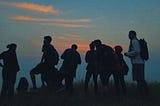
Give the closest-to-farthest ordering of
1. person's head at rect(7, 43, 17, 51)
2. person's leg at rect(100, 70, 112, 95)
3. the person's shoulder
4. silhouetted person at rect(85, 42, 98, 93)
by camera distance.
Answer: the person's shoulder < person's leg at rect(100, 70, 112, 95) < silhouetted person at rect(85, 42, 98, 93) < person's head at rect(7, 43, 17, 51)

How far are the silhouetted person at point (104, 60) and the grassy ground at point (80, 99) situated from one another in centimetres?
85

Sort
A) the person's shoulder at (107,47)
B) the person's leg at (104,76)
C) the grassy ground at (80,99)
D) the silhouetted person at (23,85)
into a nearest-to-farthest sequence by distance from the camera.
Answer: the grassy ground at (80,99) → the person's shoulder at (107,47) → the person's leg at (104,76) → the silhouetted person at (23,85)

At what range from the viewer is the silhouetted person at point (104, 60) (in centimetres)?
1897

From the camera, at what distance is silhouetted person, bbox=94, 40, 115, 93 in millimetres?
18969

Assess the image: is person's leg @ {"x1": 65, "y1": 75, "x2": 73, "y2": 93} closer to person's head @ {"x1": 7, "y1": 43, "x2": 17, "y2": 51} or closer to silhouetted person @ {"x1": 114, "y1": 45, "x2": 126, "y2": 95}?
silhouetted person @ {"x1": 114, "y1": 45, "x2": 126, "y2": 95}

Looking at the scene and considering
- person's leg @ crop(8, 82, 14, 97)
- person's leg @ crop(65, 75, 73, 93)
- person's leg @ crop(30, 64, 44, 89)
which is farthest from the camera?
person's leg @ crop(65, 75, 73, 93)

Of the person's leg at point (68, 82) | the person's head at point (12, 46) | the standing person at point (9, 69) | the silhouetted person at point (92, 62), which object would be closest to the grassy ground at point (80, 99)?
the person's leg at point (68, 82)

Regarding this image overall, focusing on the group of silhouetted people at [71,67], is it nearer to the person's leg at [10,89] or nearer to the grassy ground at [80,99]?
the person's leg at [10,89]

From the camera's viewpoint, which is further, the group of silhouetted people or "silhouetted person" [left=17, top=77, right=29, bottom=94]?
"silhouetted person" [left=17, top=77, right=29, bottom=94]

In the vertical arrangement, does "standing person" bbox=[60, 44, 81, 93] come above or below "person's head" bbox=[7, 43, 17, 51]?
below

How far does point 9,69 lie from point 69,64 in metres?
2.47

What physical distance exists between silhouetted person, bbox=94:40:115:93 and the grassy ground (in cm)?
85

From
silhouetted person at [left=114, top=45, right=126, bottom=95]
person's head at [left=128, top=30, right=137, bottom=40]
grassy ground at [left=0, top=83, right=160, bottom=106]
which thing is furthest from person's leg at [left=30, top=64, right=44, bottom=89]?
person's head at [left=128, top=30, right=137, bottom=40]

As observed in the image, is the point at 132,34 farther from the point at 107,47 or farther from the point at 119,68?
the point at 119,68
